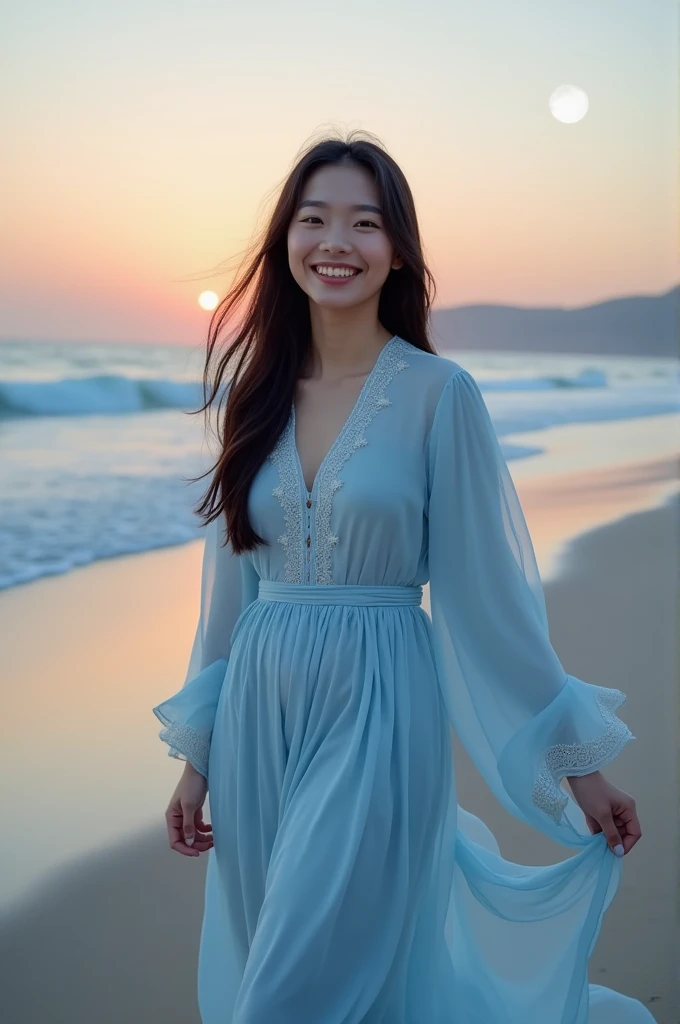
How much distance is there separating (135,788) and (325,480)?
8.04ft

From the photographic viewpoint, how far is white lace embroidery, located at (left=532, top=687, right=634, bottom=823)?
85.8 inches

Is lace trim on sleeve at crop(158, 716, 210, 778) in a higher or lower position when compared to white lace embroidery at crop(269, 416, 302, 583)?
lower

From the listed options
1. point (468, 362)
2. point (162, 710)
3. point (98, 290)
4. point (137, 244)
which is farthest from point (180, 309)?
point (162, 710)

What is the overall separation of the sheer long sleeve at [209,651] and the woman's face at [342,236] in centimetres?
58

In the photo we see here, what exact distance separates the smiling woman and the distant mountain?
809 inches

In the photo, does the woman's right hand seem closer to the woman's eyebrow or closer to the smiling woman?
the smiling woman

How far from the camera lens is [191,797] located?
8.19ft

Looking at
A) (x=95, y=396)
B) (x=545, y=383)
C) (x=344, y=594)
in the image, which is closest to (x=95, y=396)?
(x=95, y=396)

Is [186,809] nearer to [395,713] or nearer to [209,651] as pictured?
[209,651]

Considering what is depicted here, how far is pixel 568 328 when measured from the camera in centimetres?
2756

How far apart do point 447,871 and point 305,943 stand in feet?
1.62

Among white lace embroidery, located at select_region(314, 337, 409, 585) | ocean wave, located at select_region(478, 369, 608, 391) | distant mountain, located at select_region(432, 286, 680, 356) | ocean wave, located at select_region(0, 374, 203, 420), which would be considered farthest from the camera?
ocean wave, located at select_region(478, 369, 608, 391)

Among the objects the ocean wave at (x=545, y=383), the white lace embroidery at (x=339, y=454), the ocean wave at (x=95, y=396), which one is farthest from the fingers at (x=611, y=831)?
the ocean wave at (x=545, y=383)

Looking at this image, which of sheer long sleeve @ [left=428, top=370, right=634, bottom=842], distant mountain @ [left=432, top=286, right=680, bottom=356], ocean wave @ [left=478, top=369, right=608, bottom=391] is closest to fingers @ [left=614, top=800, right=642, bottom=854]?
sheer long sleeve @ [left=428, top=370, right=634, bottom=842]
